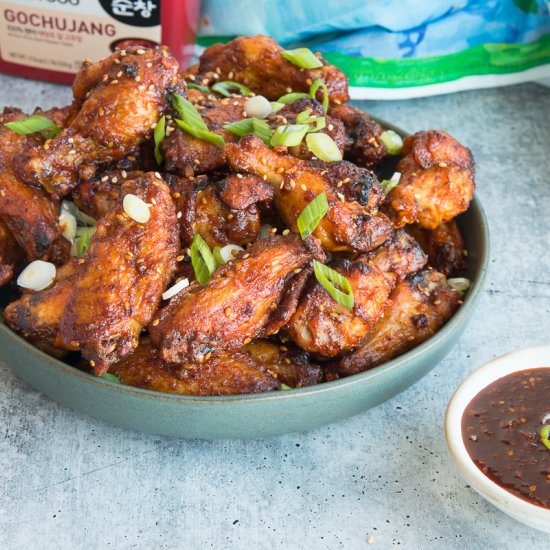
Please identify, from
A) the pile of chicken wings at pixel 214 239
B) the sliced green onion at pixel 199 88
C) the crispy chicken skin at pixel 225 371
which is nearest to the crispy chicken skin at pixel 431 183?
the pile of chicken wings at pixel 214 239

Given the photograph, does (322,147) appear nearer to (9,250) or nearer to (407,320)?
(407,320)

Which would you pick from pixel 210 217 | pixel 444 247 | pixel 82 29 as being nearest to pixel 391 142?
pixel 444 247

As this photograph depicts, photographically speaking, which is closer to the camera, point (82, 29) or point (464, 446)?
point (464, 446)

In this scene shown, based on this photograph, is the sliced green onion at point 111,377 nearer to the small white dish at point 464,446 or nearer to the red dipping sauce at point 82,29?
the small white dish at point 464,446

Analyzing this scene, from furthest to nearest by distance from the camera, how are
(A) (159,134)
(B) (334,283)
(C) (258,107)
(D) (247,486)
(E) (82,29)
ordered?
(E) (82,29), (C) (258,107), (A) (159,134), (D) (247,486), (B) (334,283)

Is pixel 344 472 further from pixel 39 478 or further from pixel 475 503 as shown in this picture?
pixel 39 478

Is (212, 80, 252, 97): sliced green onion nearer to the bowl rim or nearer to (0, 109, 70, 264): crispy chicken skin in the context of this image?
(0, 109, 70, 264): crispy chicken skin

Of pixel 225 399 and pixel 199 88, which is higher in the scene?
pixel 199 88
